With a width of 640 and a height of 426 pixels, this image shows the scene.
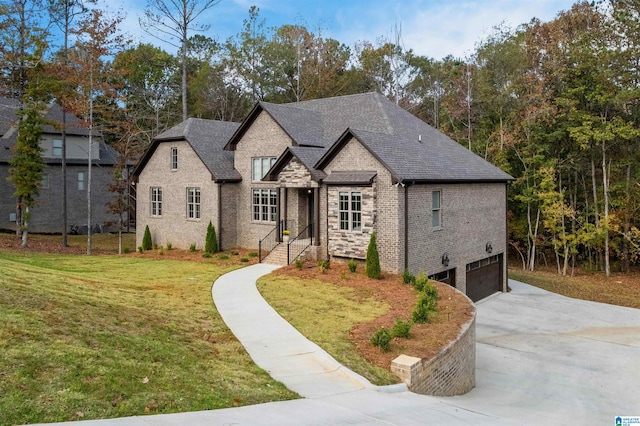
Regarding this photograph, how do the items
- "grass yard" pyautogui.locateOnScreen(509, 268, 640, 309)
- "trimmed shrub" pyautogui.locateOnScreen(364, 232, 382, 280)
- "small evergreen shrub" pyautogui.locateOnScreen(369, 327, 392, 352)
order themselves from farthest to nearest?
1. "grass yard" pyautogui.locateOnScreen(509, 268, 640, 309)
2. "trimmed shrub" pyautogui.locateOnScreen(364, 232, 382, 280)
3. "small evergreen shrub" pyautogui.locateOnScreen(369, 327, 392, 352)

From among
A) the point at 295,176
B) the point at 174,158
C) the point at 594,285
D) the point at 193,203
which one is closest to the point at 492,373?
the point at 295,176

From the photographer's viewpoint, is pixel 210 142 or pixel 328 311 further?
pixel 210 142

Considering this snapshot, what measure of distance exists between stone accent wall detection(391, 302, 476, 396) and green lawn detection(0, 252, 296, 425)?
8.77ft

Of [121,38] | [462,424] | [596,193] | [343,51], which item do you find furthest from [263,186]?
[343,51]

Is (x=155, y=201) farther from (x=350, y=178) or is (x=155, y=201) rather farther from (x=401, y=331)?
(x=401, y=331)

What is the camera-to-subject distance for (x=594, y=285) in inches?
1200

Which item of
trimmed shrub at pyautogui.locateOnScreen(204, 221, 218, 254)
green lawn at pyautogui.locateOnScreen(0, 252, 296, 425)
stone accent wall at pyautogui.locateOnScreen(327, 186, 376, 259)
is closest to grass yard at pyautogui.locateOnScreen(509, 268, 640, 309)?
stone accent wall at pyautogui.locateOnScreen(327, 186, 376, 259)

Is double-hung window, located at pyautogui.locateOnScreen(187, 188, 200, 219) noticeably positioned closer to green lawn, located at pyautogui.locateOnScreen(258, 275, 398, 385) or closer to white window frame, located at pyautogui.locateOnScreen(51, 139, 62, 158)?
green lawn, located at pyautogui.locateOnScreen(258, 275, 398, 385)

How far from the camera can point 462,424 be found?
768cm

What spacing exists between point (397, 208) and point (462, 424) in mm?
10792

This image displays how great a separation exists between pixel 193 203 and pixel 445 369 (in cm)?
1829

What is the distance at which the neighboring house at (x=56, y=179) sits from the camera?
35.2 meters

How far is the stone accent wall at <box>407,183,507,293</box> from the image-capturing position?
18848mm

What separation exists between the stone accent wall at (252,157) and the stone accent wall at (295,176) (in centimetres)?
237
